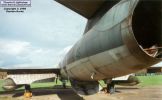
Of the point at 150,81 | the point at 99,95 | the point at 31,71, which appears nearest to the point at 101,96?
the point at 99,95

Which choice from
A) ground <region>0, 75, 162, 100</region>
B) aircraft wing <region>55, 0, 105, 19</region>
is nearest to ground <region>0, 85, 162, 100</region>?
ground <region>0, 75, 162, 100</region>

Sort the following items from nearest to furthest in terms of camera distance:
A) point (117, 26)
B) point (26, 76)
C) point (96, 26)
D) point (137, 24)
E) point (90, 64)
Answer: point (117, 26) < point (137, 24) < point (96, 26) < point (90, 64) < point (26, 76)

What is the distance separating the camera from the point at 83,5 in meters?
6.57

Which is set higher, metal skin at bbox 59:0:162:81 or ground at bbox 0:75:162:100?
metal skin at bbox 59:0:162:81

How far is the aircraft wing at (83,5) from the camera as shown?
639 cm

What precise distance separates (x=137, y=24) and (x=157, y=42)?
65cm

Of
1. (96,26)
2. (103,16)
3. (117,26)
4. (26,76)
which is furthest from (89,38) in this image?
(26,76)

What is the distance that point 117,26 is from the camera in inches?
200

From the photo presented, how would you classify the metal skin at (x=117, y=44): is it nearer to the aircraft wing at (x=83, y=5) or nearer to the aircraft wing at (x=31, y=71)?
the aircraft wing at (x=83, y=5)

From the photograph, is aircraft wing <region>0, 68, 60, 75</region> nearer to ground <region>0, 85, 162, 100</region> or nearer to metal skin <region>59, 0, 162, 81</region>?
ground <region>0, 85, 162, 100</region>

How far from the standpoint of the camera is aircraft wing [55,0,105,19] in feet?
21.0

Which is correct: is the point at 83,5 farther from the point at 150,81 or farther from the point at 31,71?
the point at 150,81

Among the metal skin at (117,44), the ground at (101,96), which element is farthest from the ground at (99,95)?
the metal skin at (117,44)

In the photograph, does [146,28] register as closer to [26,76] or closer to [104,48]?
[104,48]
